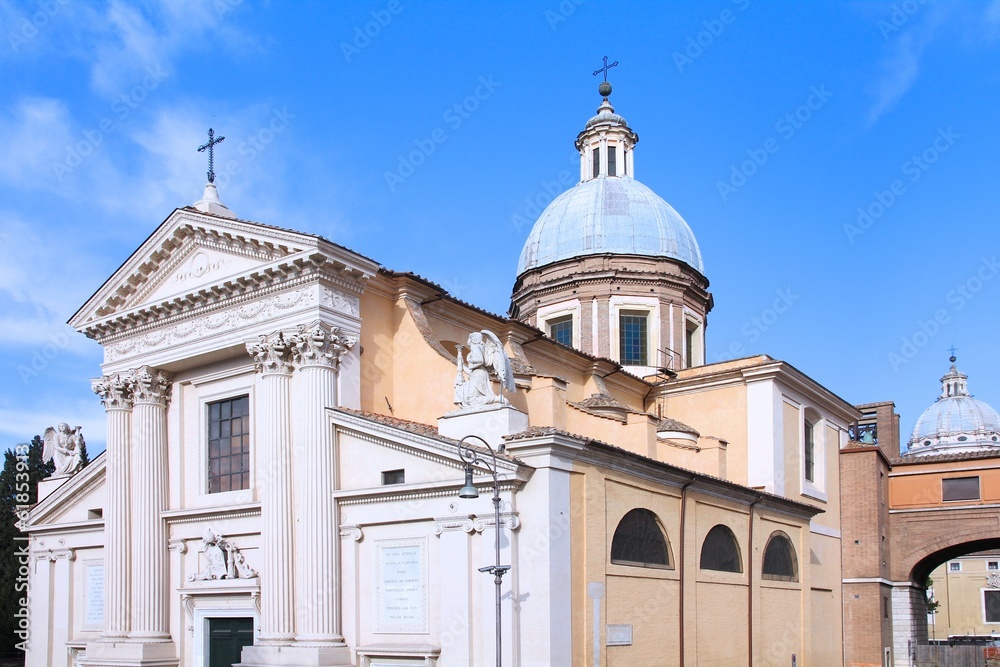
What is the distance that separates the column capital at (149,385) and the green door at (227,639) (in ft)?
15.2

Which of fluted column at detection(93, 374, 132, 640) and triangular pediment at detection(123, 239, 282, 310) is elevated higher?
triangular pediment at detection(123, 239, 282, 310)

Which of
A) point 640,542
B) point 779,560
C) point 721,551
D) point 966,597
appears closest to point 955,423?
point 966,597

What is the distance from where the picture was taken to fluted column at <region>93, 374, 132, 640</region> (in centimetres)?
2017

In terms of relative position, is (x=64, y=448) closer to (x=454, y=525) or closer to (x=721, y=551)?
(x=454, y=525)

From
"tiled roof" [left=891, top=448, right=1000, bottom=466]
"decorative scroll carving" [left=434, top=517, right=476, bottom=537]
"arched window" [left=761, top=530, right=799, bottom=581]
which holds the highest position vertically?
"tiled roof" [left=891, top=448, right=1000, bottom=466]

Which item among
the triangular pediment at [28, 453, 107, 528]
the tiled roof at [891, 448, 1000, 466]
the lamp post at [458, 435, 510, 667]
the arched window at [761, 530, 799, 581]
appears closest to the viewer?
the lamp post at [458, 435, 510, 667]

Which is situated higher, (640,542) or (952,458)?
(952,458)

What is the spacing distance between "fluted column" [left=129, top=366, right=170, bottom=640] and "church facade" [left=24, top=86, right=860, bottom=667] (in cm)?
5

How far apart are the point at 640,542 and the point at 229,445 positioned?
8.24m

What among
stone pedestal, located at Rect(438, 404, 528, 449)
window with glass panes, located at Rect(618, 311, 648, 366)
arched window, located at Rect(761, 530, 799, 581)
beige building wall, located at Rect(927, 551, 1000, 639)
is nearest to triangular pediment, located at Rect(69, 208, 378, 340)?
stone pedestal, located at Rect(438, 404, 528, 449)

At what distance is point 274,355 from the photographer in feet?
59.7

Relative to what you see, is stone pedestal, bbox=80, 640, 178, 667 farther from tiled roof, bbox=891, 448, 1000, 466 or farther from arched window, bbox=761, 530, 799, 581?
tiled roof, bbox=891, 448, 1000, 466

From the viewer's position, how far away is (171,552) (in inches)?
789

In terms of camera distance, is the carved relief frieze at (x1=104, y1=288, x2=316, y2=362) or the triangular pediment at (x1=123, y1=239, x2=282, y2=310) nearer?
the carved relief frieze at (x1=104, y1=288, x2=316, y2=362)
